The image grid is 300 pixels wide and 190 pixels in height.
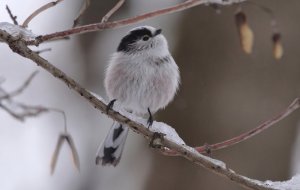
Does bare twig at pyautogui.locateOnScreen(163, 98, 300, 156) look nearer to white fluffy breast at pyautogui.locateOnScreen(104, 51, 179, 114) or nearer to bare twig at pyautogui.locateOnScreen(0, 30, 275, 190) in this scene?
bare twig at pyautogui.locateOnScreen(0, 30, 275, 190)

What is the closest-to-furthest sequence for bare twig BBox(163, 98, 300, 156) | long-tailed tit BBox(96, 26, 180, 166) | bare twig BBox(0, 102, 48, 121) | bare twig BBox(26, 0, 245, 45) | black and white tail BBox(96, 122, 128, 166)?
bare twig BBox(26, 0, 245, 45)
bare twig BBox(163, 98, 300, 156)
bare twig BBox(0, 102, 48, 121)
black and white tail BBox(96, 122, 128, 166)
long-tailed tit BBox(96, 26, 180, 166)

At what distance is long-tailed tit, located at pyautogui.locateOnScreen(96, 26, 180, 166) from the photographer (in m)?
2.78

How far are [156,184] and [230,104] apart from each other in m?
0.67

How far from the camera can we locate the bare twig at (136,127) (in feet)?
5.16

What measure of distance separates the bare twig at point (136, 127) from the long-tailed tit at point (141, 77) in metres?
0.97

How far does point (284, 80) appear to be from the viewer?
135 inches

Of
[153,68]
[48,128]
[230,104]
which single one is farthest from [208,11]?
[48,128]

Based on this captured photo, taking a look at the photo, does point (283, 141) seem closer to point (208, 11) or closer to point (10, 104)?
point (208, 11)

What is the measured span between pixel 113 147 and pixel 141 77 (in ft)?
1.16

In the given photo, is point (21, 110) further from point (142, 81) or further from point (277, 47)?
point (277, 47)

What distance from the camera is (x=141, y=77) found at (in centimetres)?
277

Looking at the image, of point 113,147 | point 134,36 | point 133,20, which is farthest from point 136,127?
point 134,36

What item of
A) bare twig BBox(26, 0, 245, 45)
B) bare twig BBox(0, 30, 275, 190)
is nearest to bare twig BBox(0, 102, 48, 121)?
bare twig BBox(0, 30, 275, 190)

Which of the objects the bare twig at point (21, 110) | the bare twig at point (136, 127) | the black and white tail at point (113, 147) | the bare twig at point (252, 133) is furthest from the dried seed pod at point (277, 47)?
the black and white tail at point (113, 147)
